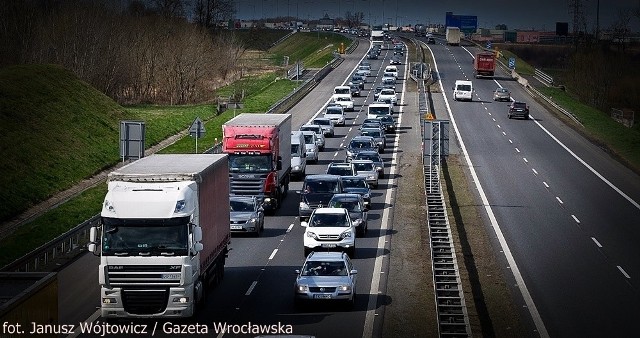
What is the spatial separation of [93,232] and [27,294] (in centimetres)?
747

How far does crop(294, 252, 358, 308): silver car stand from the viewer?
98.0ft

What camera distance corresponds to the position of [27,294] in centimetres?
1998

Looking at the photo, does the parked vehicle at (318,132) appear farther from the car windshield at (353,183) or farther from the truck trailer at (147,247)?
the truck trailer at (147,247)

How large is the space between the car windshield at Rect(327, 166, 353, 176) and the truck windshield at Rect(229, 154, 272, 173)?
7.11 metres

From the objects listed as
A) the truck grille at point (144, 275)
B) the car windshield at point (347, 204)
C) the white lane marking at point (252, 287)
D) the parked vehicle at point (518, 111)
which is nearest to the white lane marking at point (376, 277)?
the car windshield at point (347, 204)

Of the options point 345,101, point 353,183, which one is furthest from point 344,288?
point 345,101

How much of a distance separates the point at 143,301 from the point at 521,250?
1715cm

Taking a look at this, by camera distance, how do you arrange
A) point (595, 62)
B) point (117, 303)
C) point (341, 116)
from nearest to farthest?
point (117, 303) < point (341, 116) < point (595, 62)

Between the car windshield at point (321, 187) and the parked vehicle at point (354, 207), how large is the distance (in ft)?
10.2

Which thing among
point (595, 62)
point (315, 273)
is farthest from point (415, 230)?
point (595, 62)

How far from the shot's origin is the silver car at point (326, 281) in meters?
29.9

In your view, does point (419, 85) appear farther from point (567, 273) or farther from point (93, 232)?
point (93, 232)

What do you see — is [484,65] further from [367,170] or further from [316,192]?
[316,192]

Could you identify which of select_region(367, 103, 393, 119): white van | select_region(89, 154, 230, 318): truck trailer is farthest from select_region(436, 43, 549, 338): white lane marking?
select_region(367, 103, 393, 119): white van
